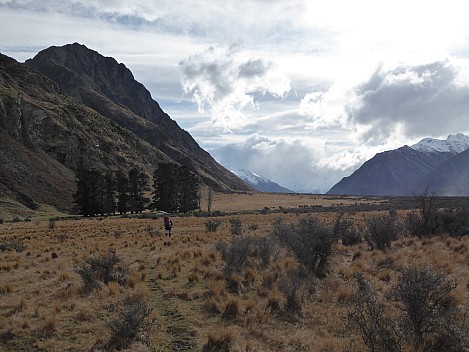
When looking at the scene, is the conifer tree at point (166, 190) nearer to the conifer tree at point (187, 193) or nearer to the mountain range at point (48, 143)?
the conifer tree at point (187, 193)

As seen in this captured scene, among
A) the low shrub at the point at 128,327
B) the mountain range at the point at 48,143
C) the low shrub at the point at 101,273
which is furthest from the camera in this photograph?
the mountain range at the point at 48,143

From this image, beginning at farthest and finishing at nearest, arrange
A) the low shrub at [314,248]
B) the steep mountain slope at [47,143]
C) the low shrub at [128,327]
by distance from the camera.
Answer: the steep mountain slope at [47,143] → the low shrub at [314,248] → the low shrub at [128,327]

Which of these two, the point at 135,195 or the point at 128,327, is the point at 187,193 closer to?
the point at 135,195

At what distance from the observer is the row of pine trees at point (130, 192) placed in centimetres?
7206

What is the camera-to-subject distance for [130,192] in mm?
78625

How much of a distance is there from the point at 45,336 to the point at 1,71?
151959mm

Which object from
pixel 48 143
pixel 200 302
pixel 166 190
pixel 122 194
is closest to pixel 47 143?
pixel 48 143

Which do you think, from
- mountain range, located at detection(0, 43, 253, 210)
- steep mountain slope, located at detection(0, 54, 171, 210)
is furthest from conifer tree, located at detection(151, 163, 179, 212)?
steep mountain slope, located at detection(0, 54, 171, 210)

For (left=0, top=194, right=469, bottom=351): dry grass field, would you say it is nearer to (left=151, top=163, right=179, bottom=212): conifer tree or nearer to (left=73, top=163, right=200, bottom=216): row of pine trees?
(left=73, top=163, right=200, bottom=216): row of pine trees

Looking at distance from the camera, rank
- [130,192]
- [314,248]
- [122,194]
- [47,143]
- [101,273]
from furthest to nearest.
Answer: [47,143], [130,192], [122,194], [314,248], [101,273]

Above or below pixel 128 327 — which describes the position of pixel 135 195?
above

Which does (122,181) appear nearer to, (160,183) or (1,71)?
(160,183)

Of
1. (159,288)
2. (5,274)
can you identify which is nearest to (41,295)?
(159,288)

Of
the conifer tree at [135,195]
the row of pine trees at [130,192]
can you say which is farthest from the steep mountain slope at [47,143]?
the conifer tree at [135,195]
